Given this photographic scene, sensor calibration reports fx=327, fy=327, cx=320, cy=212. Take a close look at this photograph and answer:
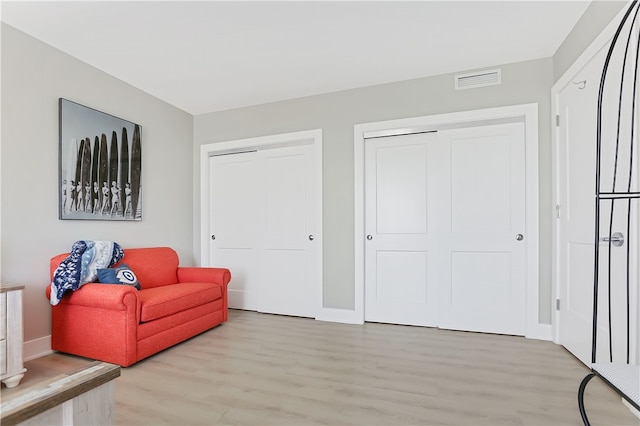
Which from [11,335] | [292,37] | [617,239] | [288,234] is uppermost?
[292,37]

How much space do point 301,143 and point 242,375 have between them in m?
2.59

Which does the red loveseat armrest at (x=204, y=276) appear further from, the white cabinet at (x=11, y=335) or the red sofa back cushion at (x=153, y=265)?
the white cabinet at (x=11, y=335)

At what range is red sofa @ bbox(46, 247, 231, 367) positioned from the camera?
243cm

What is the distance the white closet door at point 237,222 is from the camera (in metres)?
4.15

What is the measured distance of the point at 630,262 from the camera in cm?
186

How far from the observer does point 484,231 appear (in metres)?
3.22

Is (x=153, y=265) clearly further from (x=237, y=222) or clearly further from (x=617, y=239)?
(x=617, y=239)

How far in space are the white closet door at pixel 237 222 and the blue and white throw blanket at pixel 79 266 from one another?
1521mm

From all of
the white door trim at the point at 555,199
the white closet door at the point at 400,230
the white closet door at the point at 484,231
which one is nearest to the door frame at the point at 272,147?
the white closet door at the point at 400,230

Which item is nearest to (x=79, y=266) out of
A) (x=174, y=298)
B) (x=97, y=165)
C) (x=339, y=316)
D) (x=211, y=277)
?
(x=174, y=298)

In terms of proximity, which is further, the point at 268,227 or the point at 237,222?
the point at 237,222

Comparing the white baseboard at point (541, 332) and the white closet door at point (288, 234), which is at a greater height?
the white closet door at point (288, 234)

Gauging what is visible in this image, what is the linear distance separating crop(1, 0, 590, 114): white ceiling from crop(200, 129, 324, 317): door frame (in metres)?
0.62

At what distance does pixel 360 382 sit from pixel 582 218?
6.70ft
